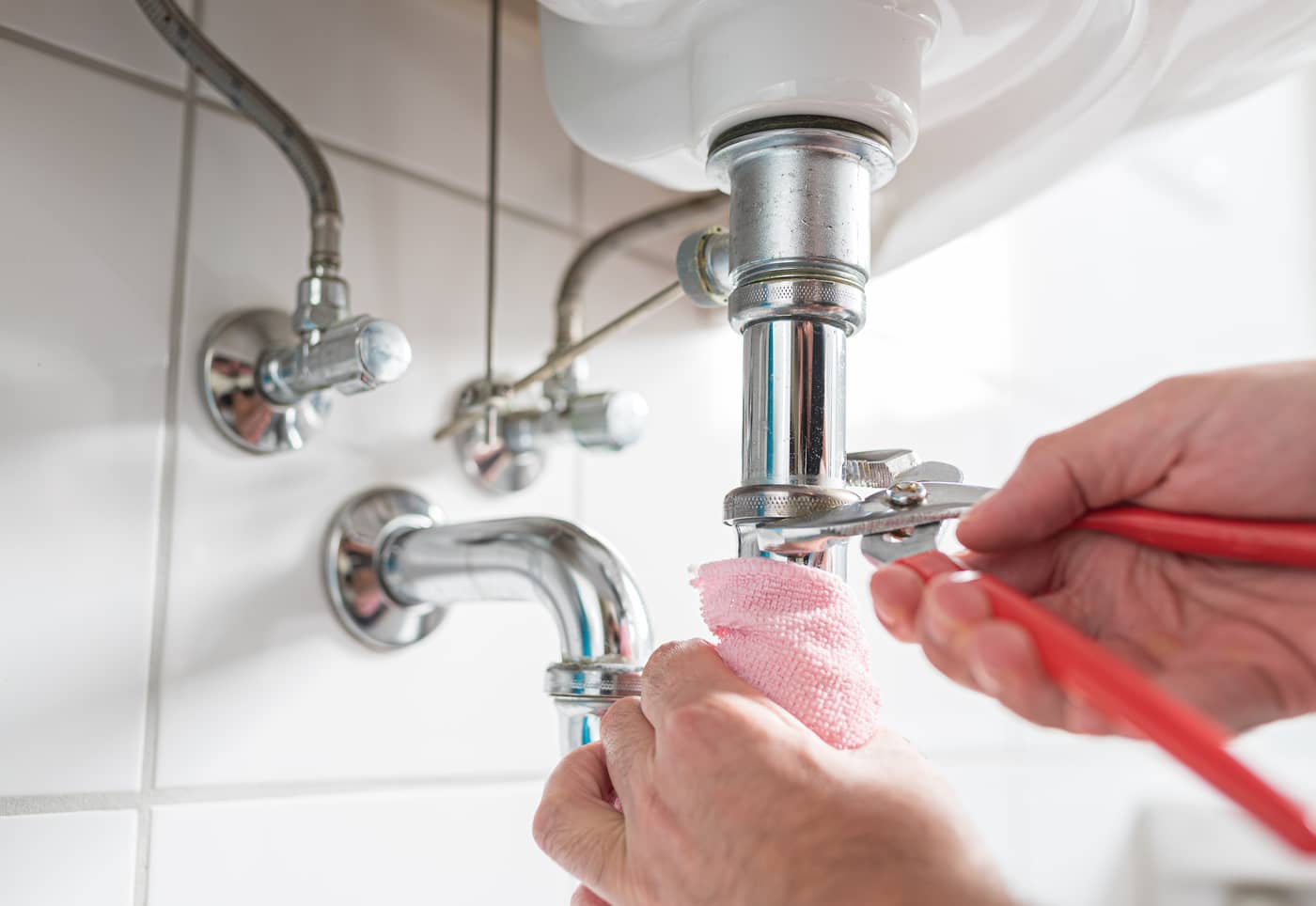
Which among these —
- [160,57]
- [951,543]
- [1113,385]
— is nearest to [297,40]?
[160,57]

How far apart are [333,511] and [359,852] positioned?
0.14 meters

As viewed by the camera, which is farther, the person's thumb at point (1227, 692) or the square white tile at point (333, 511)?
the square white tile at point (333, 511)

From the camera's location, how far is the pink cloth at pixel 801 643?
0.32 metres

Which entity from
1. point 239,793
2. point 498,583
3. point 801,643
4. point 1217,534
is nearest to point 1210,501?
point 1217,534

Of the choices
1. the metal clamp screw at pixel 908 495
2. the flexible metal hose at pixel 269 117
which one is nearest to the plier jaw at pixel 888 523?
the metal clamp screw at pixel 908 495

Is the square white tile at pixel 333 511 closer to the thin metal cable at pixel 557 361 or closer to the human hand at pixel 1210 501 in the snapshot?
the thin metal cable at pixel 557 361

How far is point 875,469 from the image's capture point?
35 centimetres

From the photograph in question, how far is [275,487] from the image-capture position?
45cm

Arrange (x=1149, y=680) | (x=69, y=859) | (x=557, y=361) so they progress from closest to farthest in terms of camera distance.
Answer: (x=1149, y=680) → (x=69, y=859) → (x=557, y=361)

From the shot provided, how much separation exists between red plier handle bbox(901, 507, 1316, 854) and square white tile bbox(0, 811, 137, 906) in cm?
29

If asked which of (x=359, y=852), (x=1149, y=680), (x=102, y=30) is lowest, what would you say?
(x=359, y=852)

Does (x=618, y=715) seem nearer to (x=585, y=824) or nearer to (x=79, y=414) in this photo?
(x=585, y=824)

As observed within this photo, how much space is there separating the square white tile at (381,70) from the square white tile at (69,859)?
0.92 feet

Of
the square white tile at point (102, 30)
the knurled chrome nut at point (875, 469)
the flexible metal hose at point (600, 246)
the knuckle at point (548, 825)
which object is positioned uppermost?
the square white tile at point (102, 30)
